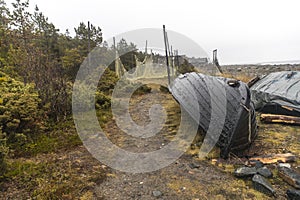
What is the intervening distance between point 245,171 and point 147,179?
124 centimetres

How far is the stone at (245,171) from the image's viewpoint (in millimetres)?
2585

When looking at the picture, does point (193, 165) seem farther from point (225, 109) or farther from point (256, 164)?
point (225, 109)

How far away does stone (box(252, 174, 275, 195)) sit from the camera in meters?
2.27

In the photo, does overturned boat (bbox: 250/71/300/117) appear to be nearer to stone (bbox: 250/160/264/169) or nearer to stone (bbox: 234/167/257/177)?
stone (bbox: 250/160/264/169)

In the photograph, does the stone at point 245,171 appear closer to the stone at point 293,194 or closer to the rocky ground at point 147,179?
the rocky ground at point 147,179

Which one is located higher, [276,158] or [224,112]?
[224,112]

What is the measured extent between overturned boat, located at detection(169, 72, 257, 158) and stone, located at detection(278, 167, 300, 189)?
0.69m

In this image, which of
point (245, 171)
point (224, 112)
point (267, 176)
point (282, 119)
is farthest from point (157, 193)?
point (282, 119)

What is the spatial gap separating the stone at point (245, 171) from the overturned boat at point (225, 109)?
438 mm

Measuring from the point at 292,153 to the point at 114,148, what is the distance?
285cm

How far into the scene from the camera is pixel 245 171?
263 cm

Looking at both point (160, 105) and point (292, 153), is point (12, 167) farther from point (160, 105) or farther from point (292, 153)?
point (160, 105)

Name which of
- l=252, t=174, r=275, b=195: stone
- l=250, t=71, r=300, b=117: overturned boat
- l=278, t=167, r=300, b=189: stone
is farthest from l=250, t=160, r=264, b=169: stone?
l=250, t=71, r=300, b=117: overturned boat

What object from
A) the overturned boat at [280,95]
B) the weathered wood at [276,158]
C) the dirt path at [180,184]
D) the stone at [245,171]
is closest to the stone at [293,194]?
the dirt path at [180,184]
